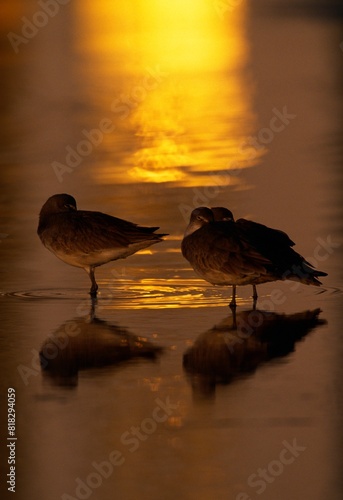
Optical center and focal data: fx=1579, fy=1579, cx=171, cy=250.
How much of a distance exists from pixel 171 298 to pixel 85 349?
88.6 inches

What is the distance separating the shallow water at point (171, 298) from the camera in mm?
9664

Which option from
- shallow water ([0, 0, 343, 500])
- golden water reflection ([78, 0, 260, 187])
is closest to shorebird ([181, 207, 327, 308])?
shallow water ([0, 0, 343, 500])

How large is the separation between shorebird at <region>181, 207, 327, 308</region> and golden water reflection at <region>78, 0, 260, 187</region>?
7.22 metres

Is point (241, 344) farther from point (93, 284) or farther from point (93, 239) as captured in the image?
point (93, 239)

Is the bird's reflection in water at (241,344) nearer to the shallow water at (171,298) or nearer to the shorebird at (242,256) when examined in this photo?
the shallow water at (171,298)

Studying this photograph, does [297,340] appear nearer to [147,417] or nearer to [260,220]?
[147,417]

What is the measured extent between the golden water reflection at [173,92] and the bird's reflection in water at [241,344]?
824cm

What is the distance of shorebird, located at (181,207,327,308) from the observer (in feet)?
45.5

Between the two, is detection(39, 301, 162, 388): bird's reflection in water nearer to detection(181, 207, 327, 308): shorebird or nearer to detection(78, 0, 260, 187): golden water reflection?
detection(181, 207, 327, 308): shorebird

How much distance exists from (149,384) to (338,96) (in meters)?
19.8

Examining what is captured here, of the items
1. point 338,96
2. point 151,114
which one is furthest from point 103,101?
point 338,96

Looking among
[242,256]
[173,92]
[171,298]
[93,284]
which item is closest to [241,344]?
[242,256]

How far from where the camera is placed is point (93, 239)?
15406mm

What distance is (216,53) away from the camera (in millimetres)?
37906
